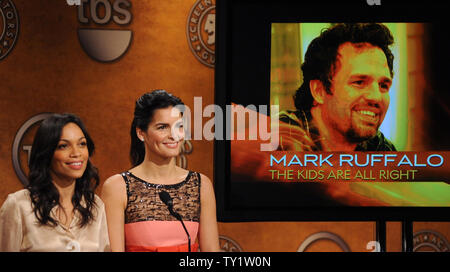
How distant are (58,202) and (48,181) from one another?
106 millimetres

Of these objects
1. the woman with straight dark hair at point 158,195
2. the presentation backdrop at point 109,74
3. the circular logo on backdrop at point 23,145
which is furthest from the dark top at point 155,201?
the circular logo on backdrop at point 23,145

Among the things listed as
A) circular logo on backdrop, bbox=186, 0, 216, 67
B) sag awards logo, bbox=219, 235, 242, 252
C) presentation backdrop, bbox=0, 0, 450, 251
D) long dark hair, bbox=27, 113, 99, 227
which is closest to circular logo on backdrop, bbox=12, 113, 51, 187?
presentation backdrop, bbox=0, 0, 450, 251

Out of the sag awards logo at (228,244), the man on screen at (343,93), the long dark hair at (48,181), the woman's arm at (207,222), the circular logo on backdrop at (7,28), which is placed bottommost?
the sag awards logo at (228,244)

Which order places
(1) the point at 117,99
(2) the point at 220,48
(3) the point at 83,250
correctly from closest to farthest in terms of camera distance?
(3) the point at 83,250, (2) the point at 220,48, (1) the point at 117,99

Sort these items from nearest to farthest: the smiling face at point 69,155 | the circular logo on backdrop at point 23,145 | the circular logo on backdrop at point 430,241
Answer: the smiling face at point 69,155
the circular logo on backdrop at point 23,145
the circular logo on backdrop at point 430,241

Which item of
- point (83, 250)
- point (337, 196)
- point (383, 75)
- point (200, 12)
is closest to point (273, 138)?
point (337, 196)

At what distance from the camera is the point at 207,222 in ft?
8.51

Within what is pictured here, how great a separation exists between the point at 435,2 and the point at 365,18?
1.29 ft

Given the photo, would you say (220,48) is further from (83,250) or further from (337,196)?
(83,250)

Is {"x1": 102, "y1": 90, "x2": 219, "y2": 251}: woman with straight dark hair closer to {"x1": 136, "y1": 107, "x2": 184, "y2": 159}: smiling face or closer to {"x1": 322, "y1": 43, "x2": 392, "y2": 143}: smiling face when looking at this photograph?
{"x1": 136, "y1": 107, "x2": 184, "y2": 159}: smiling face

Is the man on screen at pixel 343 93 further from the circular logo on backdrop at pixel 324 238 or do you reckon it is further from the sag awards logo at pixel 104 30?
the sag awards logo at pixel 104 30

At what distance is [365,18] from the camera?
273 centimetres

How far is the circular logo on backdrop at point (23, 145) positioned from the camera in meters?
2.88

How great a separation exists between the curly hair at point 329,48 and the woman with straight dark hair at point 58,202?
113 centimetres
